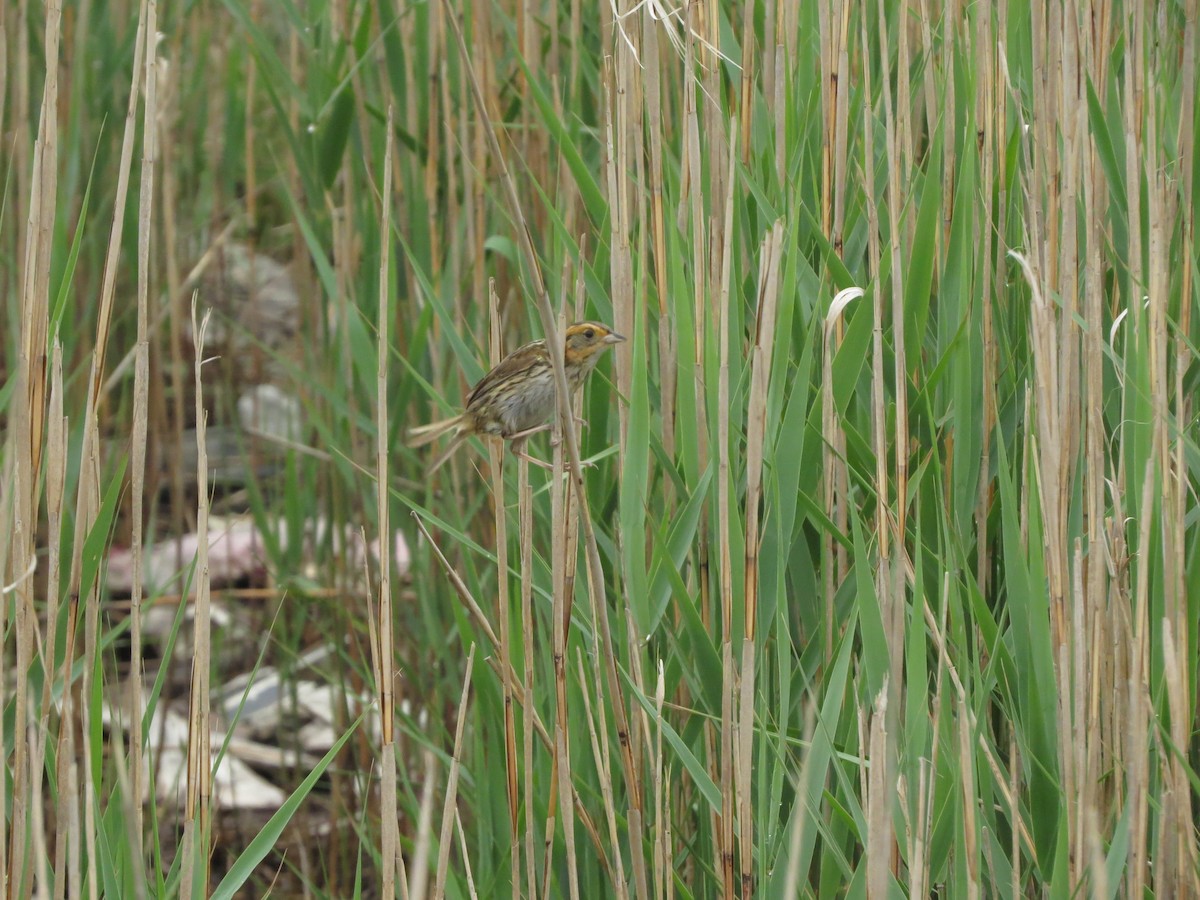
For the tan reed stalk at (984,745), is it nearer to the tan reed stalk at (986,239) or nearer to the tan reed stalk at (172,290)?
the tan reed stalk at (986,239)

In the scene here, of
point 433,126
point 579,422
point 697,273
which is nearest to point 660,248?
point 697,273

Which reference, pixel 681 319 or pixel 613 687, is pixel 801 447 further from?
pixel 613 687

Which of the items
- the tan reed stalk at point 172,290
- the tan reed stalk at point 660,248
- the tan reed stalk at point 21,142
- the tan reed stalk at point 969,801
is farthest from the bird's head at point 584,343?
the tan reed stalk at point 172,290

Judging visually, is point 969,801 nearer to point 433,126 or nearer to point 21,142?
point 433,126

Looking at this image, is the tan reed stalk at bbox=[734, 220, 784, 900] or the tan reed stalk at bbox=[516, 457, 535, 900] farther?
the tan reed stalk at bbox=[516, 457, 535, 900]

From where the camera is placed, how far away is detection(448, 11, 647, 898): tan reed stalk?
136 centimetres

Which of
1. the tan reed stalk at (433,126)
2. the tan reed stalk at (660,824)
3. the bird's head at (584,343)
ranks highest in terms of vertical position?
the tan reed stalk at (433,126)

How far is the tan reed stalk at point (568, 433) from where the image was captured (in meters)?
1.36

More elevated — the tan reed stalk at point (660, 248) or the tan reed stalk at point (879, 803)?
the tan reed stalk at point (660, 248)

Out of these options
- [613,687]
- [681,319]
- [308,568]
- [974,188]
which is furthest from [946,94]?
[308,568]

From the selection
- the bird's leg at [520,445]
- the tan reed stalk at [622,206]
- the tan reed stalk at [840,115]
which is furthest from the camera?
the bird's leg at [520,445]

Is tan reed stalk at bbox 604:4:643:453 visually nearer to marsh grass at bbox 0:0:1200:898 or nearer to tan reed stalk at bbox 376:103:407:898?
marsh grass at bbox 0:0:1200:898

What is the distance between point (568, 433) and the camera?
151 cm

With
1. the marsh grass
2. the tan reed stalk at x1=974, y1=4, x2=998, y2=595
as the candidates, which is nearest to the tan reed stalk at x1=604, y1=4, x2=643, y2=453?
the marsh grass
